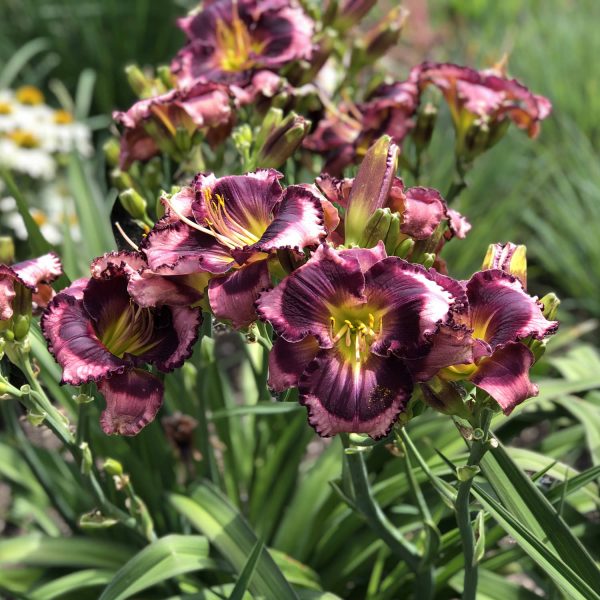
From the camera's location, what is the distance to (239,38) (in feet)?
4.33

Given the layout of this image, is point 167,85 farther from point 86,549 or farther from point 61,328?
point 86,549

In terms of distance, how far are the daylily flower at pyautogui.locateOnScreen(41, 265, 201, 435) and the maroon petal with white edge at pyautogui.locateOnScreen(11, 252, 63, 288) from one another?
57 mm

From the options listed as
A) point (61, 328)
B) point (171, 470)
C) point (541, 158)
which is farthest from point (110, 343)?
point (541, 158)

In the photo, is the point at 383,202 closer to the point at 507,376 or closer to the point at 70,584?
the point at 507,376

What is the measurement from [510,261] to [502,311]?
9 cm

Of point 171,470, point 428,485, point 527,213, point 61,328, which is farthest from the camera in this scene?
point 527,213

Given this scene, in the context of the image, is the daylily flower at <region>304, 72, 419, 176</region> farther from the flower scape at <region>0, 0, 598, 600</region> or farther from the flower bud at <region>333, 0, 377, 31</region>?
the flower bud at <region>333, 0, 377, 31</region>

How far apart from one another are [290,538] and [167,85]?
0.83 meters

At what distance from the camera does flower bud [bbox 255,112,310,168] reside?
1.06m

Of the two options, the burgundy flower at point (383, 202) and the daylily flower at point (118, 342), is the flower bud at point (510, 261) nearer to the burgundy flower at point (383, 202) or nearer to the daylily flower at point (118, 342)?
the burgundy flower at point (383, 202)

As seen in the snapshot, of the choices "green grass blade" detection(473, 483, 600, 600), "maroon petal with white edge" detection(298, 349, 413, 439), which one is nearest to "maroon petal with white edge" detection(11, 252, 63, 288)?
"maroon petal with white edge" detection(298, 349, 413, 439)

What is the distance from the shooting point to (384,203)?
2.94 feet

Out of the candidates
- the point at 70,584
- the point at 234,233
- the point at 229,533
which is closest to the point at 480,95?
the point at 234,233

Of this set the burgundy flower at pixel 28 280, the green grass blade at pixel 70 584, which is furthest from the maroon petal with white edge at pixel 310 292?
the green grass blade at pixel 70 584
